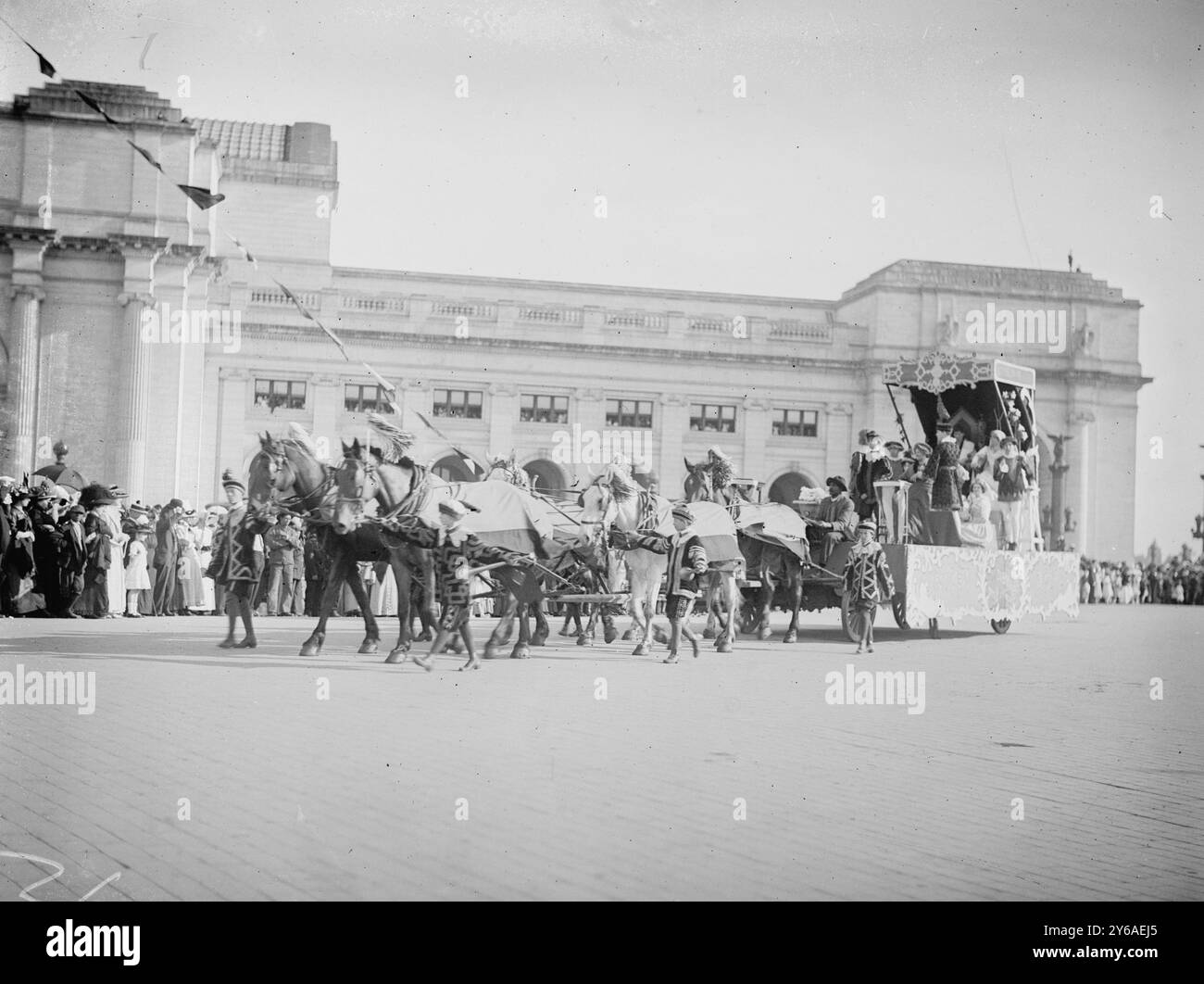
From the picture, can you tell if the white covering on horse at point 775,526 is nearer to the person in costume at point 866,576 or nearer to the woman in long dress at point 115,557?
the person in costume at point 866,576

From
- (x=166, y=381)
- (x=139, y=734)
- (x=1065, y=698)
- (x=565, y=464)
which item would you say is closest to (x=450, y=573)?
(x=139, y=734)

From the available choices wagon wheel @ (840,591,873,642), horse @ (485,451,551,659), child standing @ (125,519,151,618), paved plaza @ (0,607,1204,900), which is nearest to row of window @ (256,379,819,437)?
child standing @ (125,519,151,618)

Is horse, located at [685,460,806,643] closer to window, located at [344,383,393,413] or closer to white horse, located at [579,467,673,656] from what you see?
white horse, located at [579,467,673,656]

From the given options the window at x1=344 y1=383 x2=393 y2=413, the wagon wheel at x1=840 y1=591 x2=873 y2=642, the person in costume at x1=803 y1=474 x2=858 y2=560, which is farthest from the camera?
the window at x1=344 y1=383 x2=393 y2=413

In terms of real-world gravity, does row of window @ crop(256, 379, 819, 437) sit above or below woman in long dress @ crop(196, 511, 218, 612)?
above

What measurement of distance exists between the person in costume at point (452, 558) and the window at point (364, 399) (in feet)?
93.2

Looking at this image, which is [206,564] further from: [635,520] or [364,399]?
[364,399]

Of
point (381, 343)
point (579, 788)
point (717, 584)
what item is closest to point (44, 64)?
point (579, 788)

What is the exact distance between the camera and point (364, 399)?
4272cm

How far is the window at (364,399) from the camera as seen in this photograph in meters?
41.8

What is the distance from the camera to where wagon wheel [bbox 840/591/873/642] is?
54.7ft

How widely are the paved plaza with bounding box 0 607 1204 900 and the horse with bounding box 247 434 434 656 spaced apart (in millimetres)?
1401

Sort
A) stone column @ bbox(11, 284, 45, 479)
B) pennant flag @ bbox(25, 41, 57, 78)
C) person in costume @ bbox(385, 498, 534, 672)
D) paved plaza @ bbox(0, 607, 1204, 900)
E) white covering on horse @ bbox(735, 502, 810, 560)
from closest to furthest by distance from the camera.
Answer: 1. paved plaza @ bbox(0, 607, 1204, 900)
2. pennant flag @ bbox(25, 41, 57, 78)
3. person in costume @ bbox(385, 498, 534, 672)
4. white covering on horse @ bbox(735, 502, 810, 560)
5. stone column @ bbox(11, 284, 45, 479)
